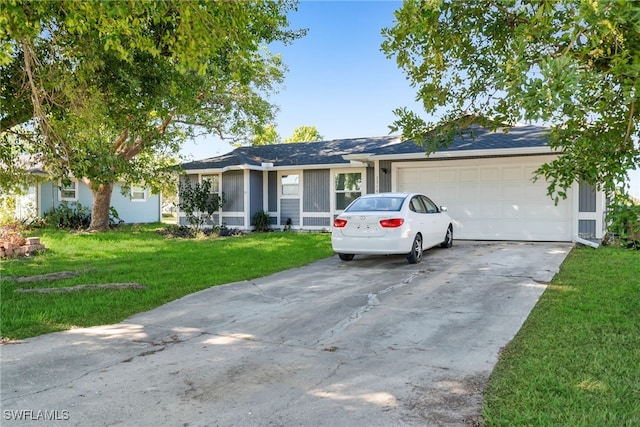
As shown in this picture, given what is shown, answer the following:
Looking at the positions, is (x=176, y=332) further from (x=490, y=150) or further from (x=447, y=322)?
(x=490, y=150)

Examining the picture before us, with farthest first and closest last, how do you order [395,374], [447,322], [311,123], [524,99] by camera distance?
[311,123] → [447,322] → [395,374] → [524,99]

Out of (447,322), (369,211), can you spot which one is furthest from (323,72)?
(447,322)

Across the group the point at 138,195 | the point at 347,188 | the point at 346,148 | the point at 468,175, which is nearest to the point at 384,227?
the point at 468,175

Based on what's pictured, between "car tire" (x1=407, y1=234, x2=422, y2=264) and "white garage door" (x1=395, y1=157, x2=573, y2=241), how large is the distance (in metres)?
4.29

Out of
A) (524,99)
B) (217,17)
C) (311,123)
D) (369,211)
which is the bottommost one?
(369,211)

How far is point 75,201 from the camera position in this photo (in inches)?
872

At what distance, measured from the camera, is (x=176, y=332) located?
4.87m

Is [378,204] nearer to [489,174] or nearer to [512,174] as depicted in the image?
[489,174]

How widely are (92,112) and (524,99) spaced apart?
17.7 feet

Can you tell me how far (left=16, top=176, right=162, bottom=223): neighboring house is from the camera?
21766 millimetres

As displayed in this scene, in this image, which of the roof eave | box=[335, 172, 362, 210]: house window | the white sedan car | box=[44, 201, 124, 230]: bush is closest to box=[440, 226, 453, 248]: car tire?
the white sedan car

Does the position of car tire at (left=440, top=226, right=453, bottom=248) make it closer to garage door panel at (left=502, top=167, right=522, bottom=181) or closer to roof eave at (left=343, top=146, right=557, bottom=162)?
roof eave at (left=343, top=146, right=557, bottom=162)

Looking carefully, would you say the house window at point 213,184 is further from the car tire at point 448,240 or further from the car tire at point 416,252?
the car tire at point 416,252

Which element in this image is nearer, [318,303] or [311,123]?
[318,303]
